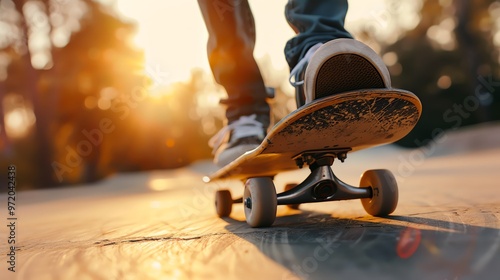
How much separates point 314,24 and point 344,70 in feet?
1.19

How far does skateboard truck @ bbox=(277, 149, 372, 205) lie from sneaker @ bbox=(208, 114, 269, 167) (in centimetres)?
31

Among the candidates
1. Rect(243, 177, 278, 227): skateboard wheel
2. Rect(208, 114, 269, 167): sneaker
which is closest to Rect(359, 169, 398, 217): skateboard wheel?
Rect(243, 177, 278, 227): skateboard wheel

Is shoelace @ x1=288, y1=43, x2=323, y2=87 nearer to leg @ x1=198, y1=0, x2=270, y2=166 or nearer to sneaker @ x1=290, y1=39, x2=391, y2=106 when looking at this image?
sneaker @ x1=290, y1=39, x2=391, y2=106

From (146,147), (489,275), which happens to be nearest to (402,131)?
(489,275)

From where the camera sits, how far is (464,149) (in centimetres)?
1011

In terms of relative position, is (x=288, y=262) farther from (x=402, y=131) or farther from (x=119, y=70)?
(x=119, y=70)

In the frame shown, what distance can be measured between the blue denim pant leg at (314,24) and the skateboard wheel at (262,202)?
0.39 metres

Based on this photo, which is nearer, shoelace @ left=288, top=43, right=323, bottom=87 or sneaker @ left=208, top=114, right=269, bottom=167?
shoelace @ left=288, top=43, right=323, bottom=87

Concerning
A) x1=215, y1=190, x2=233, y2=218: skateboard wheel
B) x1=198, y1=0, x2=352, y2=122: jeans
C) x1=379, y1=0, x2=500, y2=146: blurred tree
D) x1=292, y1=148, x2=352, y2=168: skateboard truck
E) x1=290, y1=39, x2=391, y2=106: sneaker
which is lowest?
x1=215, y1=190, x2=233, y2=218: skateboard wheel

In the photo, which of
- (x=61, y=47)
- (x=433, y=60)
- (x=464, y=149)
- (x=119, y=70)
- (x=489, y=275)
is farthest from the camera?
(x=433, y=60)

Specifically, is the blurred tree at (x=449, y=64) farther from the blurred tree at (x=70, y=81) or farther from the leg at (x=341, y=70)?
the leg at (x=341, y=70)

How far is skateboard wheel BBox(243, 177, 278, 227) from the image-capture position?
1.36m

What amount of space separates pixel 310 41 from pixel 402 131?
1.29ft

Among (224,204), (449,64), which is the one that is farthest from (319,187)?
(449,64)
